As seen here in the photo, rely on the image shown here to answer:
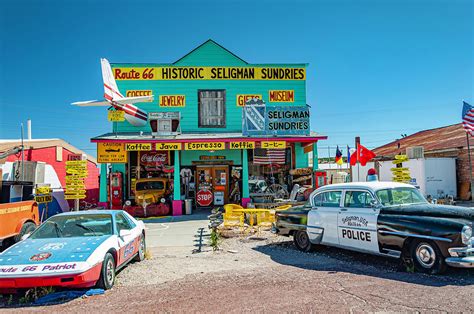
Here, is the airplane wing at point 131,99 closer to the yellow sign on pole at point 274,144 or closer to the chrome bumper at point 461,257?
the yellow sign on pole at point 274,144

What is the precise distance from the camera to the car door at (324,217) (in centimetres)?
778

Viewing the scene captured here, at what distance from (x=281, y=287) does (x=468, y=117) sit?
13881mm

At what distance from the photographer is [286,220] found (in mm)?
9031

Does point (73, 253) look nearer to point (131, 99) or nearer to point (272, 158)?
point (131, 99)

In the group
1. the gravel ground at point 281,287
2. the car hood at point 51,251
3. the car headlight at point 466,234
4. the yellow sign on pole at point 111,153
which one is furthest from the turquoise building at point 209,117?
the car headlight at point 466,234

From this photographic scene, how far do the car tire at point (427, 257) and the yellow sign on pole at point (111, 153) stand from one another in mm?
12074

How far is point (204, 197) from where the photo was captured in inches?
699

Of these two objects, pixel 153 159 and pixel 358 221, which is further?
pixel 153 159

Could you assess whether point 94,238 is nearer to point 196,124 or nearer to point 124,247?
point 124,247

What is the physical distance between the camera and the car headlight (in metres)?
5.70

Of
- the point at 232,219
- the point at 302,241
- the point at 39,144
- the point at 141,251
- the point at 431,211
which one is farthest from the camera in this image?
the point at 39,144

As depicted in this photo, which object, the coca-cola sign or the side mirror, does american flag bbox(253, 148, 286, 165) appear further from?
the side mirror

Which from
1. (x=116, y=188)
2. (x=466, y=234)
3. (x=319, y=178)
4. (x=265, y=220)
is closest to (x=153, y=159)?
(x=116, y=188)

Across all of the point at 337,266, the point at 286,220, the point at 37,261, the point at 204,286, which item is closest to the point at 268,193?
the point at 286,220
